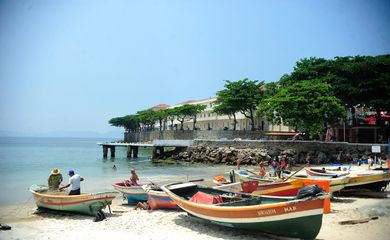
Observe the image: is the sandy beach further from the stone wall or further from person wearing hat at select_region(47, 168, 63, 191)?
the stone wall

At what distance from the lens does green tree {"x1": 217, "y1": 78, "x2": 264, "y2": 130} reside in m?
57.0

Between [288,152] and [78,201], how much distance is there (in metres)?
32.8

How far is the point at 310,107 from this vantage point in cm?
4228

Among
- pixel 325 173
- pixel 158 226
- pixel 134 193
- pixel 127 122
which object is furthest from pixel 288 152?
pixel 127 122

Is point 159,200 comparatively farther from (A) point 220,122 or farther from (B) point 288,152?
(A) point 220,122

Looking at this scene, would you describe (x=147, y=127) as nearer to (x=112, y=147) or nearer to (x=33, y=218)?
(x=112, y=147)

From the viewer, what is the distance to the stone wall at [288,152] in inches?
1639

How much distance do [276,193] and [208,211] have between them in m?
4.24

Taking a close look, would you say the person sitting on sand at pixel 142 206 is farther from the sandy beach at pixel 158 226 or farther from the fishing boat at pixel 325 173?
the fishing boat at pixel 325 173

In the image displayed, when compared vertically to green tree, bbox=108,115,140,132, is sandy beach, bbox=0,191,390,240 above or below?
below

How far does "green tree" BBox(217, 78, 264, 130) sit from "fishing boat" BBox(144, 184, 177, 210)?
138ft

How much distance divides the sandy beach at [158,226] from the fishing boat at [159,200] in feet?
0.93

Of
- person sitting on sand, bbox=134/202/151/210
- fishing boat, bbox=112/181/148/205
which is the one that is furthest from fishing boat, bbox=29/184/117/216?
fishing boat, bbox=112/181/148/205

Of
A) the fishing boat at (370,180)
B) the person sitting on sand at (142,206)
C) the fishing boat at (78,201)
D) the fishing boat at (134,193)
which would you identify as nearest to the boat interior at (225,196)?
the person sitting on sand at (142,206)
